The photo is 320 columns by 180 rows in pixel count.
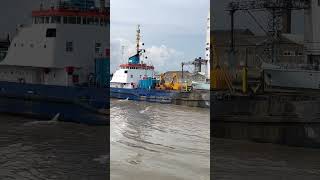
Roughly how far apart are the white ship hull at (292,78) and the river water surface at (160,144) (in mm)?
2379

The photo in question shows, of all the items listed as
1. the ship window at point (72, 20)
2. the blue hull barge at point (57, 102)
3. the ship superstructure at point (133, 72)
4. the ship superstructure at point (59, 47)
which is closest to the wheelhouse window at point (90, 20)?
the ship superstructure at point (59, 47)

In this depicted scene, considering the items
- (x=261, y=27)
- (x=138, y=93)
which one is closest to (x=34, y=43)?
(x=261, y=27)

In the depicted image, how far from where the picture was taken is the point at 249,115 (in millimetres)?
10281

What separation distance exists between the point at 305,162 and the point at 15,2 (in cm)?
701

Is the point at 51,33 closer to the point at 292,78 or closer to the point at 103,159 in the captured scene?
the point at 103,159

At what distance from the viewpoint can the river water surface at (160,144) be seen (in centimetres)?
956

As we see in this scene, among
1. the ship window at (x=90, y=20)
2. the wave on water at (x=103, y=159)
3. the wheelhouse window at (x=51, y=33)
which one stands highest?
the ship window at (x=90, y=20)

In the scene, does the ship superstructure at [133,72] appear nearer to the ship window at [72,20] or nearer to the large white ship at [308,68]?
the ship window at [72,20]

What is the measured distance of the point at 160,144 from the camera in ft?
48.4

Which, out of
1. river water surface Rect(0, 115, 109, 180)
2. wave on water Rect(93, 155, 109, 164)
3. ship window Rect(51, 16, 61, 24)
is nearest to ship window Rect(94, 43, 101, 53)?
ship window Rect(51, 16, 61, 24)

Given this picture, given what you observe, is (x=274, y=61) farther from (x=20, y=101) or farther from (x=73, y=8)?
(x=20, y=101)

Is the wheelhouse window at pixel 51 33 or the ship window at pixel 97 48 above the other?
the wheelhouse window at pixel 51 33

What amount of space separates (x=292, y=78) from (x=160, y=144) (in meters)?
6.01

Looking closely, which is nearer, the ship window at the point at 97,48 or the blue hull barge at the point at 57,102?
the ship window at the point at 97,48
